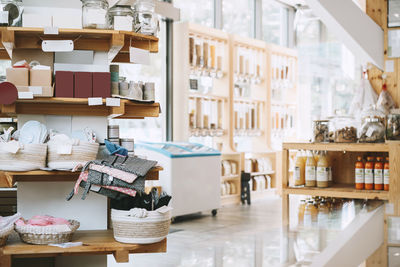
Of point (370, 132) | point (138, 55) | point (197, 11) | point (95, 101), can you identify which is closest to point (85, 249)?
point (95, 101)

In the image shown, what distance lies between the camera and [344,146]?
3.92 m

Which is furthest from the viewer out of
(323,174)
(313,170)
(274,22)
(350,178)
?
(274,22)

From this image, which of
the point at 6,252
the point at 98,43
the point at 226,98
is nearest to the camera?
the point at 6,252

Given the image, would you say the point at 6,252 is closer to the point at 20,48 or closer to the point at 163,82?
the point at 20,48

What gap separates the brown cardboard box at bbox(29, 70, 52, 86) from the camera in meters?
2.92

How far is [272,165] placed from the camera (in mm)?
9500

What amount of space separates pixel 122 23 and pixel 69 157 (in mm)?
793

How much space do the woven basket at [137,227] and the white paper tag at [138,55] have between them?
838 millimetres

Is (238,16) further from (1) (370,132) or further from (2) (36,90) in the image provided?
(2) (36,90)

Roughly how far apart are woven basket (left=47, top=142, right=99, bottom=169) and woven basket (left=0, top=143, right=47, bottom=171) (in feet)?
0.20

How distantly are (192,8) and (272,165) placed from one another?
3039mm

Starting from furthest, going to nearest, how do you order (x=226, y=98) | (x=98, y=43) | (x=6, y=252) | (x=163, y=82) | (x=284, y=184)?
(x=226, y=98)
(x=163, y=82)
(x=284, y=184)
(x=98, y=43)
(x=6, y=252)

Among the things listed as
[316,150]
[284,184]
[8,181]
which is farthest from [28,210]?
[316,150]

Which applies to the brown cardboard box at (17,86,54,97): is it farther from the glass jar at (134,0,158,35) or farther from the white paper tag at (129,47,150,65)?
the glass jar at (134,0,158,35)
